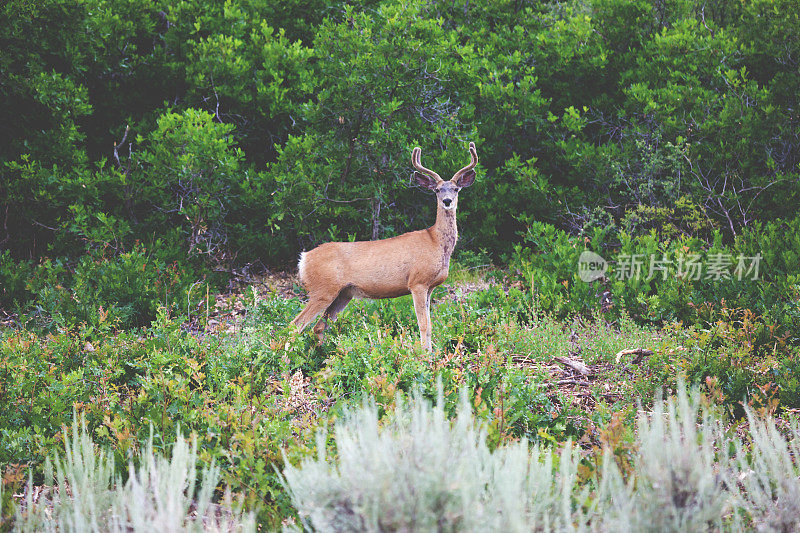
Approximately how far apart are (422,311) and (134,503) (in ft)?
12.5

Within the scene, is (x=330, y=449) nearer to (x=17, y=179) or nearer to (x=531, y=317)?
(x=531, y=317)

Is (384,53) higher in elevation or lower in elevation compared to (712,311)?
higher

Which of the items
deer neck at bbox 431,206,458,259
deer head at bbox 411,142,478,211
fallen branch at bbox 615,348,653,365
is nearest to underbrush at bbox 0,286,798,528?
fallen branch at bbox 615,348,653,365

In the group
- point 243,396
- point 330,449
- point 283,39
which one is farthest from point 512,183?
point 330,449

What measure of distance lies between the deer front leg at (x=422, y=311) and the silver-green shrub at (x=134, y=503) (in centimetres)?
258

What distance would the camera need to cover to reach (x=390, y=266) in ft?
21.0

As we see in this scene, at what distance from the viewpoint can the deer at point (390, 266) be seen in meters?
6.40

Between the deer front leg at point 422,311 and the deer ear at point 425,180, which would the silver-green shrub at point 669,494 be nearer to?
the deer front leg at point 422,311

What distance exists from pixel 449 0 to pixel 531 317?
5960 millimetres

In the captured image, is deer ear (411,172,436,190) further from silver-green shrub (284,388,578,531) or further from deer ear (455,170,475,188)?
silver-green shrub (284,388,578,531)

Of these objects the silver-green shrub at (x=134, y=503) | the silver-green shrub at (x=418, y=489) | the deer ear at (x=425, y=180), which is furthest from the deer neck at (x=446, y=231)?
the silver-green shrub at (x=418, y=489)

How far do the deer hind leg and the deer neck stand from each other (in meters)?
0.95

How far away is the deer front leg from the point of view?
6.12m

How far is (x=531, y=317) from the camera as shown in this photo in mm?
7602
